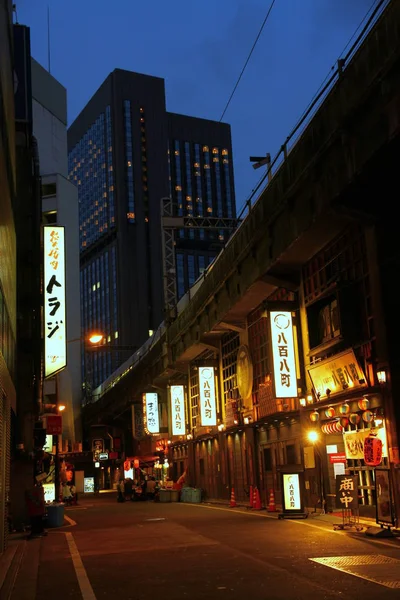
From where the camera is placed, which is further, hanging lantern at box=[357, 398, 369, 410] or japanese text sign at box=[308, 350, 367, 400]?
japanese text sign at box=[308, 350, 367, 400]

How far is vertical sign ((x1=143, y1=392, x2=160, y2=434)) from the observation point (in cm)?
4809

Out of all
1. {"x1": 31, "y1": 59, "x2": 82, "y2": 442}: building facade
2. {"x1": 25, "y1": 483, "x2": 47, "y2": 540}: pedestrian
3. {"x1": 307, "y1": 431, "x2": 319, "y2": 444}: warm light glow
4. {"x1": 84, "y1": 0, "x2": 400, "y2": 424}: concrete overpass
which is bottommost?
{"x1": 25, "y1": 483, "x2": 47, "y2": 540}: pedestrian

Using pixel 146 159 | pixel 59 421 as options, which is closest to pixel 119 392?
pixel 59 421

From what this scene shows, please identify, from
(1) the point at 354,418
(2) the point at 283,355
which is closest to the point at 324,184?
(1) the point at 354,418

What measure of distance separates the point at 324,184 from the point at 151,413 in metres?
32.5

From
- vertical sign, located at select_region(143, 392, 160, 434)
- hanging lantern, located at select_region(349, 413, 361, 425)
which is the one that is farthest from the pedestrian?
vertical sign, located at select_region(143, 392, 160, 434)

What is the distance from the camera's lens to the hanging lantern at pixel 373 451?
56.7 feet

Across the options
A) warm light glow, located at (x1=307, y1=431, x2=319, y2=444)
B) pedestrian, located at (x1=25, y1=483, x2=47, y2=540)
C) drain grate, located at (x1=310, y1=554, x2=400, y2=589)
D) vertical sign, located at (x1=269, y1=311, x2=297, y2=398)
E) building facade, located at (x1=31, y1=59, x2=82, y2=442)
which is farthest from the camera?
building facade, located at (x1=31, y1=59, x2=82, y2=442)

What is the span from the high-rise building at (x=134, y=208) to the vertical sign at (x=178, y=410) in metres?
116

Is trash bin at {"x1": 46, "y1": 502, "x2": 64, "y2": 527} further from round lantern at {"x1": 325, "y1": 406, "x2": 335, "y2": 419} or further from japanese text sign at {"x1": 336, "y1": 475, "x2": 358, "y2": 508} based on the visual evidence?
japanese text sign at {"x1": 336, "y1": 475, "x2": 358, "y2": 508}

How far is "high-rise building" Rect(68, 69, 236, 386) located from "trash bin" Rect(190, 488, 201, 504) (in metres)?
121

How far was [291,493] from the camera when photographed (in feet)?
71.1

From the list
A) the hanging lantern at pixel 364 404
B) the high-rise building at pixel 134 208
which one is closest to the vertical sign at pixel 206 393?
the hanging lantern at pixel 364 404

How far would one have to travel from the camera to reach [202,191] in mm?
198500
